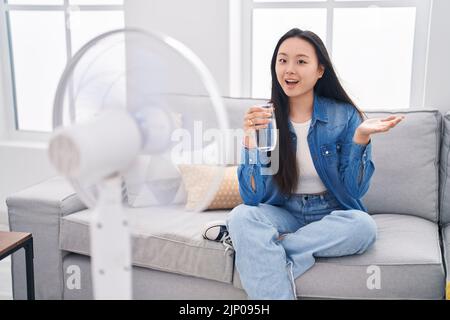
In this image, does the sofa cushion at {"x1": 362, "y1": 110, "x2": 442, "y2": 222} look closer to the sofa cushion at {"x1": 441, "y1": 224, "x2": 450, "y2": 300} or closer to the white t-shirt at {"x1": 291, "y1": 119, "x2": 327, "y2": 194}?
the sofa cushion at {"x1": 441, "y1": 224, "x2": 450, "y2": 300}

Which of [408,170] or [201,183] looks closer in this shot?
[201,183]

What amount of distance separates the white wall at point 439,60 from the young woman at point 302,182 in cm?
70

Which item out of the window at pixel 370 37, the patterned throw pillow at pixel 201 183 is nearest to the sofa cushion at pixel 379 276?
the patterned throw pillow at pixel 201 183

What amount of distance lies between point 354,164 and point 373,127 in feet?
0.68

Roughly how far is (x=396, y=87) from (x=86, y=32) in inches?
67.9

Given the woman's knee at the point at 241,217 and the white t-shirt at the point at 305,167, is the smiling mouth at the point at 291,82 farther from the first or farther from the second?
the woman's knee at the point at 241,217

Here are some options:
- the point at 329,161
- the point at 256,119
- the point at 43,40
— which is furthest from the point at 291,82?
the point at 43,40

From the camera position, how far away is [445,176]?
232 centimetres

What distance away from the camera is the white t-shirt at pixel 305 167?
205cm

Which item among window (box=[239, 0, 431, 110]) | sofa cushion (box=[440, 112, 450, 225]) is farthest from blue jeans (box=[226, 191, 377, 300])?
window (box=[239, 0, 431, 110])

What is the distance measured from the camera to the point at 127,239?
82 centimetres

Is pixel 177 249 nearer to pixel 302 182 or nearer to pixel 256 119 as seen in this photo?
pixel 302 182
